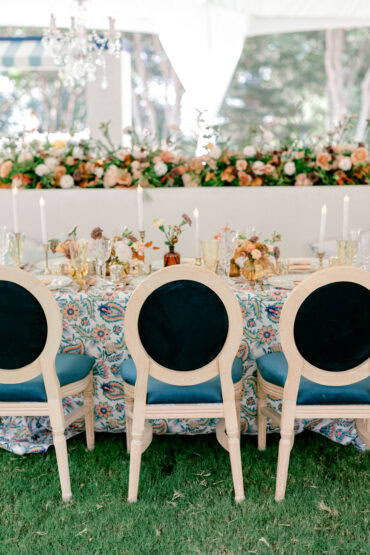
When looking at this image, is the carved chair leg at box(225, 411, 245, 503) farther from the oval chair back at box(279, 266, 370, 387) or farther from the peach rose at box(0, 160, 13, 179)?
the peach rose at box(0, 160, 13, 179)

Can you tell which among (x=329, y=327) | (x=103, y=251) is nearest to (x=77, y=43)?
(x=103, y=251)

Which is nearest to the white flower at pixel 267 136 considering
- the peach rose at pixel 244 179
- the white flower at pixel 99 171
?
the peach rose at pixel 244 179

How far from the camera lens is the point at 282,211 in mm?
3895

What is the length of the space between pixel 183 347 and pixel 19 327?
554 millimetres

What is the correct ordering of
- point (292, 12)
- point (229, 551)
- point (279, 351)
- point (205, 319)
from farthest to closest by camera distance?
point (292, 12) < point (279, 351) < point (205, 319) < point (229, 551)

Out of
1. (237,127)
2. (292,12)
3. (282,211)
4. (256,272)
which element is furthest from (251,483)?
(237,127)

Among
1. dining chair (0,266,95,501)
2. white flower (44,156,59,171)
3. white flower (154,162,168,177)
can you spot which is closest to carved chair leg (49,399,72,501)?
dining chair (0,266,95,501)

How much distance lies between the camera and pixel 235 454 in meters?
1.93

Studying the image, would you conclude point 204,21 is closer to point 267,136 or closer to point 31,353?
point 267,136

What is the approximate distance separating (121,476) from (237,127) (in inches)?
452

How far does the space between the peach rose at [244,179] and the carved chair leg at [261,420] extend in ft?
6.37

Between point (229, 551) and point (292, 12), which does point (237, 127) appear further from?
point (229, 551)

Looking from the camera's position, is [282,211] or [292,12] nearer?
[282,211]

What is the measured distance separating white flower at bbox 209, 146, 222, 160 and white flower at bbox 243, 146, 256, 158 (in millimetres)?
176
